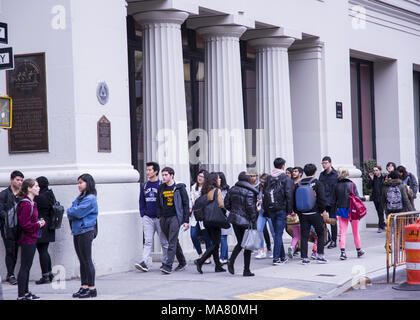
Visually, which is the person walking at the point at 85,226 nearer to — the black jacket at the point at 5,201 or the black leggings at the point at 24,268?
the black leggings at the point at 24,268

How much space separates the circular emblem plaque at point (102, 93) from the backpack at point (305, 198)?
3960 mm

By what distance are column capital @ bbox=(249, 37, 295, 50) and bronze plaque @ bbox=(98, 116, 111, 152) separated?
6193 mm

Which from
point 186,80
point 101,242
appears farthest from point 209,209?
point 186,80

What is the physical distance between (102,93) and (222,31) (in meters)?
4.28

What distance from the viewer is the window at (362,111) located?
2328cm

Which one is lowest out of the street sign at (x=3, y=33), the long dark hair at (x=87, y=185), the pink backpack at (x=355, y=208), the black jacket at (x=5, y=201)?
the pink backpack at (x=355, y=208)

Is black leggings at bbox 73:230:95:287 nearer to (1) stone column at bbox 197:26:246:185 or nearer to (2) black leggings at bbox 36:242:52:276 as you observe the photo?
(2) black leggings at bbox 36:242:52:276

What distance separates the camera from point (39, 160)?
12.7 metres

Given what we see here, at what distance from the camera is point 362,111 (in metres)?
23.9

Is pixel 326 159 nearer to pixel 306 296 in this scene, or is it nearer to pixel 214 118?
pixel 214 118

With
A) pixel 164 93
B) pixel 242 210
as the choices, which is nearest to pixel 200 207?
pixel 242 210

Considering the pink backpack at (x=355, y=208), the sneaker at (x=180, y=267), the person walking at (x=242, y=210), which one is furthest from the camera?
the pink backpack at (x=355, y=208)

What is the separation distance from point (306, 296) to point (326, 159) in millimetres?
5685

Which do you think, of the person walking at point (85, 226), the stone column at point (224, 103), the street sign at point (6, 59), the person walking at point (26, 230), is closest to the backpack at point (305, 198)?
the stone column at point (224, 103)
